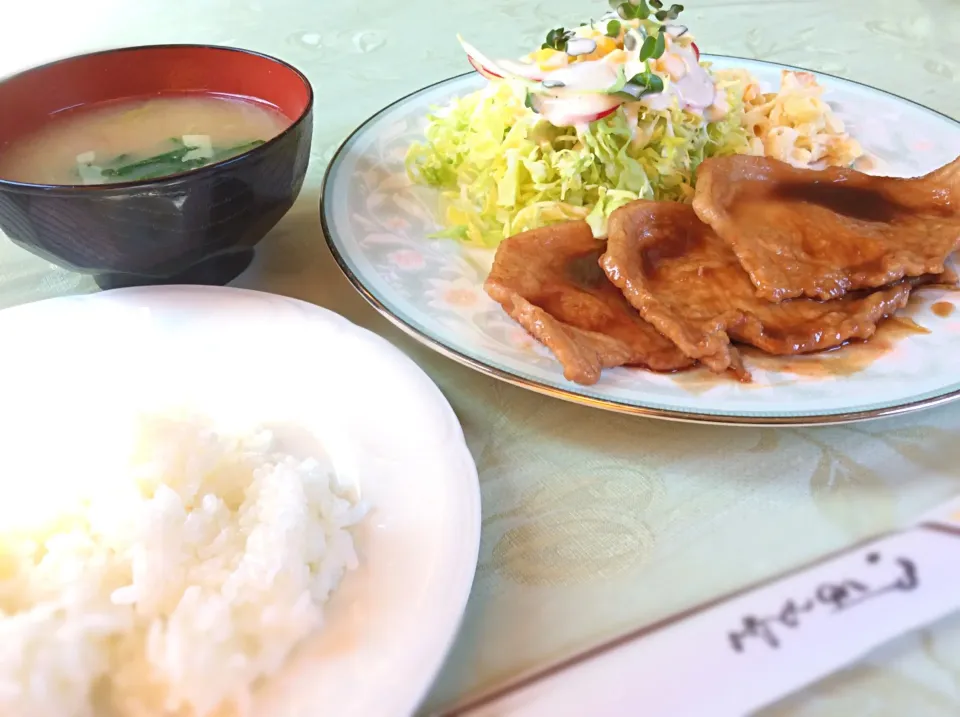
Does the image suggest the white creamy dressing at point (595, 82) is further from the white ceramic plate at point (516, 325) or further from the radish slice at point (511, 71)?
the white ceramic plate at point (516, 325)

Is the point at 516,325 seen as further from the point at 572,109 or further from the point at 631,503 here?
the point at 572,109

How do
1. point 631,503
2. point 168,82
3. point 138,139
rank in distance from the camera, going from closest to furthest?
point 631,503 → point 138,139 → point 168,82

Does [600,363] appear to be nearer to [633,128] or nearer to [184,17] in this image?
[633,128]

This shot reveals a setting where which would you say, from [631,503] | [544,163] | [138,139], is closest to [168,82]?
[138,139]

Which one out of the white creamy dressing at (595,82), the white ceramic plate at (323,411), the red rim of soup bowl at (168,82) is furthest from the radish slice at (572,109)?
the white ceramic plate at (323,411)

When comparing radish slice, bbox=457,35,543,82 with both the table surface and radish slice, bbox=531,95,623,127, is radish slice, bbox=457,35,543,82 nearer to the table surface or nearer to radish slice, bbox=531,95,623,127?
radish slice, bbox=531,95,623,127

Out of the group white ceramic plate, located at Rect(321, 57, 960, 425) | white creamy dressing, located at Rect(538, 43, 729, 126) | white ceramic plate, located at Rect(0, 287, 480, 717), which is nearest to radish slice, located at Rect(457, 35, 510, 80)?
white creamy dressing, located at Rect(538, 43, 729, 126)
